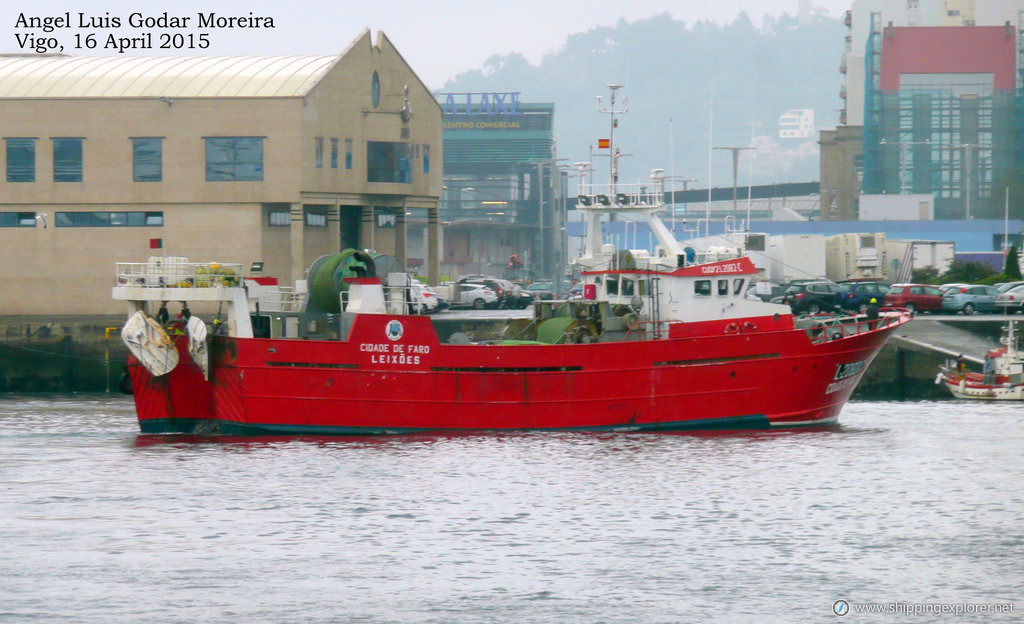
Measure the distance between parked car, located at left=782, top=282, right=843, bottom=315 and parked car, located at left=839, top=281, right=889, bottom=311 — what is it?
0.34 meters

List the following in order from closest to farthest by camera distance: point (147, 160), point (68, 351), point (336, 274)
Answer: point (336, 274), point (68, 351), point (147, 160)

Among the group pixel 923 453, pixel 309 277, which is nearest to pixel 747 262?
pixel 923 453

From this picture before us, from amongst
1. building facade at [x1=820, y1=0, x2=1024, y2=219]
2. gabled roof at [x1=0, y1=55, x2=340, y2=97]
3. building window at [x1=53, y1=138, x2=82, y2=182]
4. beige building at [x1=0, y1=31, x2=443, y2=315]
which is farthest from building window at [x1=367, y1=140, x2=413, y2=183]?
building facade at [x1=820, y1=0, x2=1024, y2=219]

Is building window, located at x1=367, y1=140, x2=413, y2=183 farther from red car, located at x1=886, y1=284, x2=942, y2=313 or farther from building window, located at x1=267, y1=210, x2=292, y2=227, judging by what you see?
red car, located at x1=886, y1=284, x2=942, y2=313

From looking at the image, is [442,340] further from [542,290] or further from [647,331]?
[542,290]

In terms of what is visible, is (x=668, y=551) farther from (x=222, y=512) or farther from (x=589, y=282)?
(x=589, y=282)

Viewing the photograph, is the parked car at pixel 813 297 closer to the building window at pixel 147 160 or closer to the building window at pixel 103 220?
the building window at pixel 103 220

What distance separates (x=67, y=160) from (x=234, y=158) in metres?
6.91

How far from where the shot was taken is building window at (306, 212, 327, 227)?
6016cm

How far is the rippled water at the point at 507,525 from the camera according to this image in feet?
Result: 70.3

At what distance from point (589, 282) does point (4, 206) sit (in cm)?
3120

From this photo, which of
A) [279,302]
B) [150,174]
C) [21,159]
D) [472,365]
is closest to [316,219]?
[150,174]

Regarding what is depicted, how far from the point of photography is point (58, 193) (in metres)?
57.9

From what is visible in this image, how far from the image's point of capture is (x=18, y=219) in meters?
58.0
